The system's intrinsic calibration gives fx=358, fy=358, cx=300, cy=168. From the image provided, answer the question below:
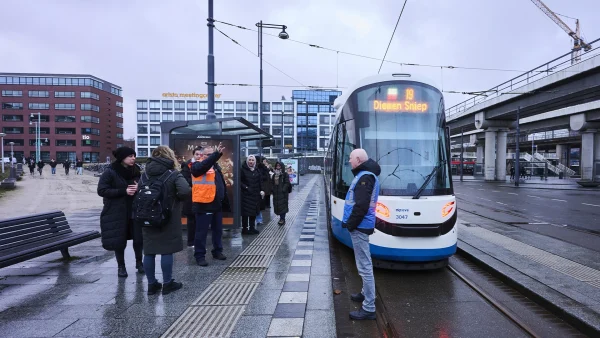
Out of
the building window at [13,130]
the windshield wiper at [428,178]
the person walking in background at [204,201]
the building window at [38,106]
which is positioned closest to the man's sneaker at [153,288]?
the person walking in background at [204,201]

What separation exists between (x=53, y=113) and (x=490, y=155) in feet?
285

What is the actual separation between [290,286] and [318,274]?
718 millimetres

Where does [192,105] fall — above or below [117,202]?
above

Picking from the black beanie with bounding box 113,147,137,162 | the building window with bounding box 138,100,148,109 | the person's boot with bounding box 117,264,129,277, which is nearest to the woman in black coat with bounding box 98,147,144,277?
the black beanie with bounding box 113,147,137,162

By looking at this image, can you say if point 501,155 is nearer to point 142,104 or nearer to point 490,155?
point 490,155

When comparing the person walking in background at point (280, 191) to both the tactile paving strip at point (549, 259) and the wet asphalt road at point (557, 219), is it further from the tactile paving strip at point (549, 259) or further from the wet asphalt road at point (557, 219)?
the wet asphalt road at point (557, 219)

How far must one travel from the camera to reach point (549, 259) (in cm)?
617

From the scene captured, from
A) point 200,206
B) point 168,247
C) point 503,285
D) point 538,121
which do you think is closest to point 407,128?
point 503,285

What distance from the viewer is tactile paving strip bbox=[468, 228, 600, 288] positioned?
5.27 metres

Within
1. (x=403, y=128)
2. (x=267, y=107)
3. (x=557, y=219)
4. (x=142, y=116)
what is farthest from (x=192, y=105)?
(x=403, y=128)

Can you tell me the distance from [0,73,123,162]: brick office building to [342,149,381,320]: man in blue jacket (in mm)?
91591

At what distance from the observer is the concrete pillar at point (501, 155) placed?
37156 mm

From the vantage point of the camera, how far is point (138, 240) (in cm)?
517

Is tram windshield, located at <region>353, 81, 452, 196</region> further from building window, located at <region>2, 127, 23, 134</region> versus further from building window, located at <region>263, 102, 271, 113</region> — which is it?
building window, located at <region>2, 127, 23, 134</region>
